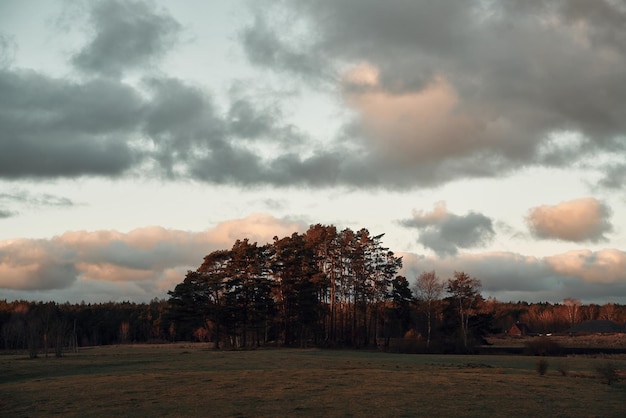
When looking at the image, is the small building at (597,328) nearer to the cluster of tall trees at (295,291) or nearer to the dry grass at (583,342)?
the dry grass at (583,342)

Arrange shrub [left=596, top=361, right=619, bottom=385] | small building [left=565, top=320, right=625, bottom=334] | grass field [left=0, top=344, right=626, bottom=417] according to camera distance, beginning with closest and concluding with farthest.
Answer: grass field [left=0, top=344, right=626, bottom=417], shrub [left=596, top=361, right=619, bottom=385], small building [left=565, top=320, right=625, bottom=334]

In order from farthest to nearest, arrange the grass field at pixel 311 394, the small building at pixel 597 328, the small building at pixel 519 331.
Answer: the small building at pixel 519 331 < the small building at pixel 597 328 < the grass field at pixel 311 394

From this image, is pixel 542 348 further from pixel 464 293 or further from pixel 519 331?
pixel 519 331

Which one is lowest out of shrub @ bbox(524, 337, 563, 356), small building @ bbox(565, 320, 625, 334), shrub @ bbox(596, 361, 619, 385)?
small building @ bbox(565, 320, 625, 334)

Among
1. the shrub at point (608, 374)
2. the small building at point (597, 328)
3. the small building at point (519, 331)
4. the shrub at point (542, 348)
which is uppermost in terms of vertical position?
the shrub at point (608, 374)

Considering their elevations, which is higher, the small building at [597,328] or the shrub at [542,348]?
the shrub at [542,348]

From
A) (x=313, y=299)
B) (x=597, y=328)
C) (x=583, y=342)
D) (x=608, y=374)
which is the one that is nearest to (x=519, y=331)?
(x=597, y=328)

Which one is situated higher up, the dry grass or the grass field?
the grass field

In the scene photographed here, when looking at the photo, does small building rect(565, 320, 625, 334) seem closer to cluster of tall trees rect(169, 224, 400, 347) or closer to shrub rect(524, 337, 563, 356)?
cluster of tall trees rect(169, 224, 400, 347)

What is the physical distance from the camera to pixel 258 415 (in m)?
23.7

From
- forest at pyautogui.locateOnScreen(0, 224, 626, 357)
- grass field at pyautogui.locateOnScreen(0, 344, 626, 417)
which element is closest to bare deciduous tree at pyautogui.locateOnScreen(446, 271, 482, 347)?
forest at pyautogui.locateOnScreen(0, 224, 626, 357)

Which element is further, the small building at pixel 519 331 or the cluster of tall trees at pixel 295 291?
the small building at pixel 519 331

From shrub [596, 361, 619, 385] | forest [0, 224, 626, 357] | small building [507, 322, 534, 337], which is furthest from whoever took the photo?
small building [507, 322, 534, 337]

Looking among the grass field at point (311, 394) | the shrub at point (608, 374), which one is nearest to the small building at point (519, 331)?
the grass field at point (311, 394)
